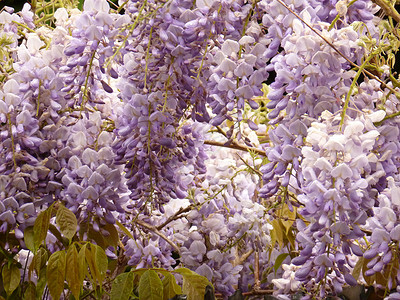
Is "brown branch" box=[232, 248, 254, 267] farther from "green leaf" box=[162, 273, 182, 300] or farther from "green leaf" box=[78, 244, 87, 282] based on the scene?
"green leaf" box=[78, 244, 87, 282]

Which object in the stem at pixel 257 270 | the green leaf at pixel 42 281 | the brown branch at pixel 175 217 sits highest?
the green leaf at pixel 42 281

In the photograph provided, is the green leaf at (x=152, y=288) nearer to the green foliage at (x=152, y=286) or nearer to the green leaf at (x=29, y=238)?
the green foliage at (x=152, y=286)

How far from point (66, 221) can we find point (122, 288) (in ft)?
0.53

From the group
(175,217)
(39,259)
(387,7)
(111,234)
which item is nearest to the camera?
(387,7)

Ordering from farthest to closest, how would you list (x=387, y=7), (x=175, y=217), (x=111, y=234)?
(x=175, y=217), (x=111, y=234), (x=387, y=7)

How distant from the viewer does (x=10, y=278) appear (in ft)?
4.16

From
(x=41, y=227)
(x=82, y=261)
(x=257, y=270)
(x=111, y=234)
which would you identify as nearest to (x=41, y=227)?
(x=41, y=227)

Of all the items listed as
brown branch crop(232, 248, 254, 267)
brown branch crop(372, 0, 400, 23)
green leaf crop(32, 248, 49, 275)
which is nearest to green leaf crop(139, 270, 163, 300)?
green leaf crop(32, 248, 49, 275)

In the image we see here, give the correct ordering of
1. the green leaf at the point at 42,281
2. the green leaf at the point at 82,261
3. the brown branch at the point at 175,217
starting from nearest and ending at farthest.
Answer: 1. the green leaf at the point at 82,261
2. the green leaf at the point at 42,281
3. the brown branch at the point at 175,217

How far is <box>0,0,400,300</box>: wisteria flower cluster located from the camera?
3.42 ft

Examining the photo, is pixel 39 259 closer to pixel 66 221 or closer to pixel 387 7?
pixel 66 221

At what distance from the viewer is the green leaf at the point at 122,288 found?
117 centimetres

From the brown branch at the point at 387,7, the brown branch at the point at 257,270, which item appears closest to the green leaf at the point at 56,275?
the brown branch at the point at 257,270

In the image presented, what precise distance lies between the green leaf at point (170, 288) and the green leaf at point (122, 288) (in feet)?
0.25
